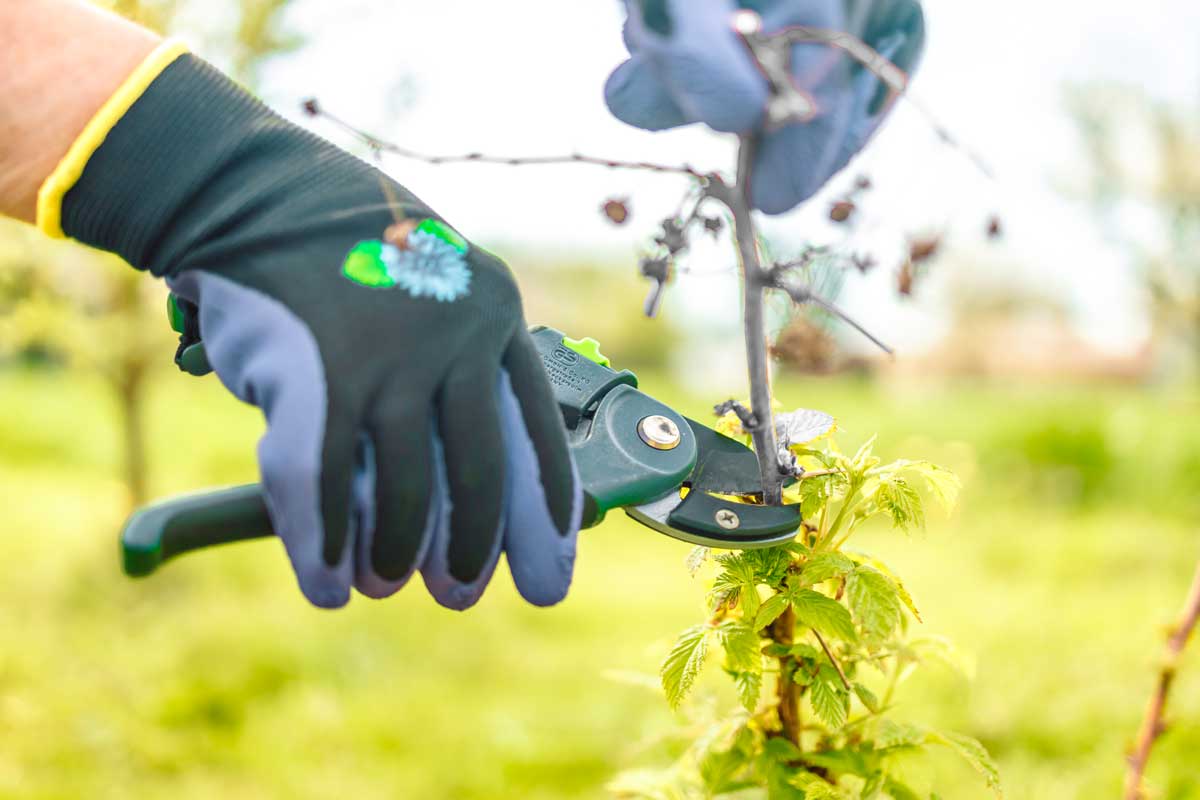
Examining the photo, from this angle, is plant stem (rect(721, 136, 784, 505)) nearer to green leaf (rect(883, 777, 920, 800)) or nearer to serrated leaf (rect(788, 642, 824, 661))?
serrated leaf (rect(788, 642, 824, 661))

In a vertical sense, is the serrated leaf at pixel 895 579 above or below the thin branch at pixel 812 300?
below

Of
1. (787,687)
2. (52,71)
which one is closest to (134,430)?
(52,71)

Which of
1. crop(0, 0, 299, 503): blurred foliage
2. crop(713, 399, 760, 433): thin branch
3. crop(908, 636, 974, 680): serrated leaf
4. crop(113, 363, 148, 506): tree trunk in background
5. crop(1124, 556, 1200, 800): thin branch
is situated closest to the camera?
crop(713, 399, 760, 433): thin branch

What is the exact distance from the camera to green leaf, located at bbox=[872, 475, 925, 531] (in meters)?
1.44

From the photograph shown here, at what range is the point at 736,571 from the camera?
147 centimetres

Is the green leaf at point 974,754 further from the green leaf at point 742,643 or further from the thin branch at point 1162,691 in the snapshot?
the thin branch at point 1162,691

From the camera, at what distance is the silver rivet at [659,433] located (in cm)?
153

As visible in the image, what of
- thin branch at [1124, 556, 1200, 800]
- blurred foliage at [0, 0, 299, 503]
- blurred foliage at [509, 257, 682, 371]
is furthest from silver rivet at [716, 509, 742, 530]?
blurred foliage at [509, 257, 682, 371]

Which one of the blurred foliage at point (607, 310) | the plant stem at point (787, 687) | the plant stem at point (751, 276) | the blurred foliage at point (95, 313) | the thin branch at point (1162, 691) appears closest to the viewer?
the plant stem at point (751, 276)

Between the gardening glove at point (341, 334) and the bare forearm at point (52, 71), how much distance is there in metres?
0.08

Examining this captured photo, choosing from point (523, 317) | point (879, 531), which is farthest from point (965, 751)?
point (879, 531)

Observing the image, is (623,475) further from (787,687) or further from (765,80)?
(765,80)

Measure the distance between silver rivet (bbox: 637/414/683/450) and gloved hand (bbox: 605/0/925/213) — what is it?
0.42 m

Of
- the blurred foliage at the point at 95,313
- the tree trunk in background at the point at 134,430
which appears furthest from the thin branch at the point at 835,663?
the tree trunk in background at the point at 134,430
